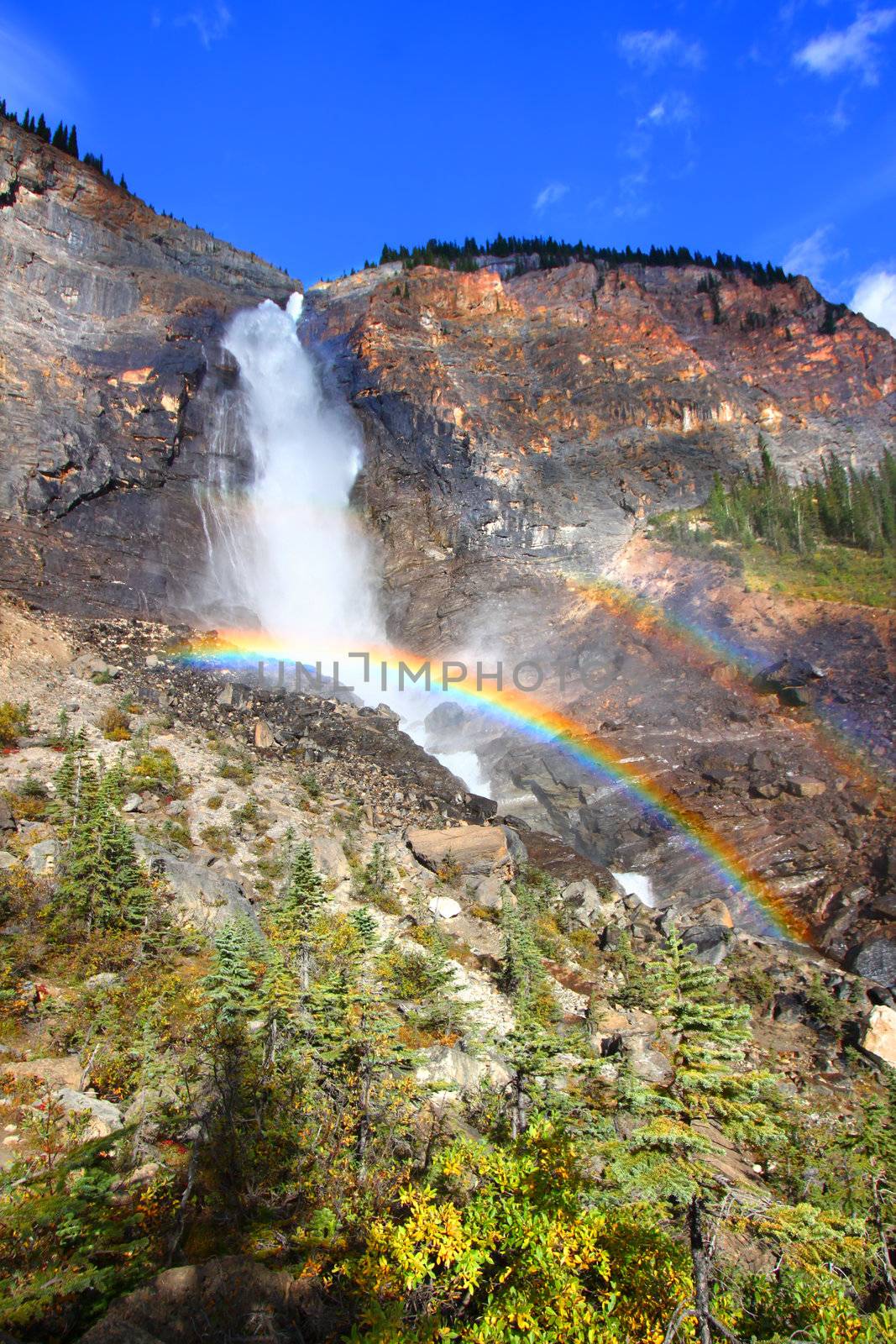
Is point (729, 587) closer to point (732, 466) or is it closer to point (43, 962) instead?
point (732, 466)

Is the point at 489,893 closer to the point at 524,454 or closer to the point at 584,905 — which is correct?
the point at 584,905

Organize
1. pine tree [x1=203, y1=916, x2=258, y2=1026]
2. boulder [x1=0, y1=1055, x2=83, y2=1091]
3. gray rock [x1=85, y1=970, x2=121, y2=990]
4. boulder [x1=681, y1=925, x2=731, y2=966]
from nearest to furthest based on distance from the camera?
1. boulder [x1=0, y1=1055, x2=83, y2=1091]
2. pine tree [x1=203, y1=916, x2=258, y2=1026]
3. gray rock [x1=85, y1=970, x2=121, y2=990]
4. boulder [x1=681, y1=925, x2=731, y2=966]

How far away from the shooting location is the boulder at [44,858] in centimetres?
1645

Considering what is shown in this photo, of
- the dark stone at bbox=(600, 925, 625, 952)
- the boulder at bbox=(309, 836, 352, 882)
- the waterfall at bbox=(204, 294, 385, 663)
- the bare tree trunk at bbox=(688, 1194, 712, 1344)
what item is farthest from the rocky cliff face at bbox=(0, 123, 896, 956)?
the bare tree trunk at bbox=(688, 1194, 712, 1344)

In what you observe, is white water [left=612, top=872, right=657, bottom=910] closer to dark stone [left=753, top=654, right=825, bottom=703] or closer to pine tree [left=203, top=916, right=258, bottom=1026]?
dark stone [left=753, top=654, right=825, bottom=703]

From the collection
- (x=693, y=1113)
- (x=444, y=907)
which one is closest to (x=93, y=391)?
(x=444, y=907)

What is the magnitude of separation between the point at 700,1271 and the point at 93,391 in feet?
161

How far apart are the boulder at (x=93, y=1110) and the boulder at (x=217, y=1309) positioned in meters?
3.86

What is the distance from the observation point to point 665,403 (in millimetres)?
57875

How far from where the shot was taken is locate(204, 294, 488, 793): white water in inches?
1873

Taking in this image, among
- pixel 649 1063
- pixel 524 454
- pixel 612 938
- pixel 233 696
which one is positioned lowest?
pixel 612 938

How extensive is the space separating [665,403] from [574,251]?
28.1 m

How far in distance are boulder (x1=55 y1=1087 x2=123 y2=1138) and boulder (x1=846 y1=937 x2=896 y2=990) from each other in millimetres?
23744

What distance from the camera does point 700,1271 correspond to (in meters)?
4.81
